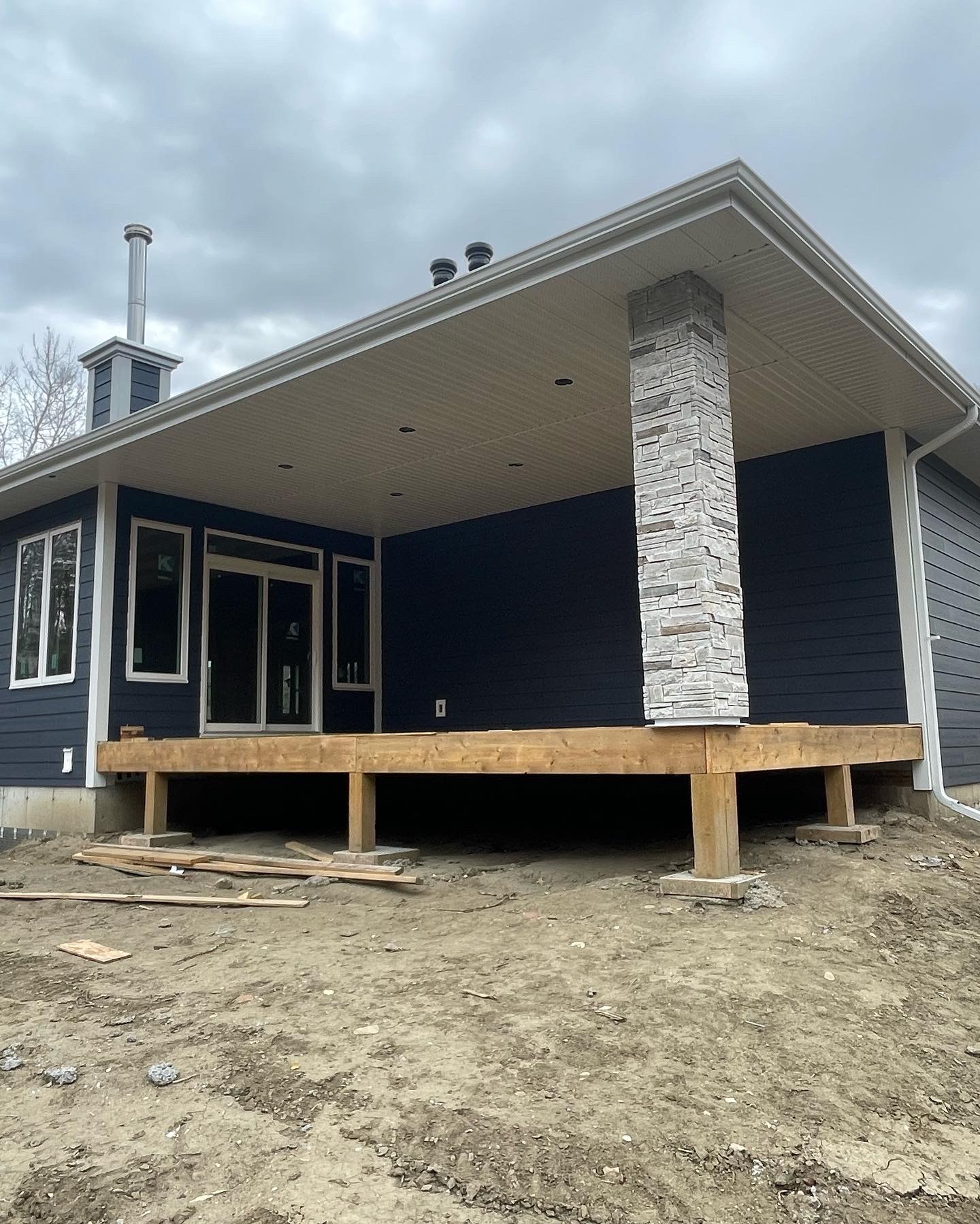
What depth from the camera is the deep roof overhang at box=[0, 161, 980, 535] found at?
4.49m

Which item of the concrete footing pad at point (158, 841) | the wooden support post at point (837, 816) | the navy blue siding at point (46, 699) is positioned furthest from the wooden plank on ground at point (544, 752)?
the navy blue siding at point (46, 699)

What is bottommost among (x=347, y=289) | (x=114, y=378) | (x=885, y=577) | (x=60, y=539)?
(x=885, y=577)

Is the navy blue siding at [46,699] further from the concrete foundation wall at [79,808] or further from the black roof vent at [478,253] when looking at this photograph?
the black roof vent at [478,253]

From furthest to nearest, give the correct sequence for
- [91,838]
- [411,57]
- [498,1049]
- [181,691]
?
[411,57] < [181,691] < [91,838] < [498,1049]

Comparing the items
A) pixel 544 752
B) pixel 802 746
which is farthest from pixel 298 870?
pixel 802 746

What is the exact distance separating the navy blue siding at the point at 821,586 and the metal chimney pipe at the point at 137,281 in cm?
714

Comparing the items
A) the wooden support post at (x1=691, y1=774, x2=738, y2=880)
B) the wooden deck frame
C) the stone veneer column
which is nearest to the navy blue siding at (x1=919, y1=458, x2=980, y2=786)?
the wooden deck frame

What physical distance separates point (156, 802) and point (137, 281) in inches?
276

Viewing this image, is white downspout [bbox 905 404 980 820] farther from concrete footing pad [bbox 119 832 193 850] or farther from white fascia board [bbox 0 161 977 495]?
concrete footing pad [bbox 119 832 193 850]

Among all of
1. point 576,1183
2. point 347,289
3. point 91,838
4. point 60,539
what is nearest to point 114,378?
point 60,539

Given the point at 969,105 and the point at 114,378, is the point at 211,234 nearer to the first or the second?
the point at 114,378

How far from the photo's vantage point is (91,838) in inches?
292

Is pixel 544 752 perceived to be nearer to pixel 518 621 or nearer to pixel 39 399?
pixel 518 621

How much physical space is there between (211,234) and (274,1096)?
76.5 feet
